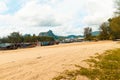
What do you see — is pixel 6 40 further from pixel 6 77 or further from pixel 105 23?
pixel 6 77

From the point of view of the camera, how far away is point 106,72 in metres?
14.5

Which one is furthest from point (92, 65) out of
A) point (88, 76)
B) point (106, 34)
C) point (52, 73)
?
point (106, 34)

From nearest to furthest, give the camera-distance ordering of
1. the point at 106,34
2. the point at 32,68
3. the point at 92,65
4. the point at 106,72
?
1. the point at 32,68
2. the point at 106,72
3. the point at 92,65
4. the point at 106,34

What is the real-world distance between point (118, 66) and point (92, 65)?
60.6 inches

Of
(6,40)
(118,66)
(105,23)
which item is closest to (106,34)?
(105,23)

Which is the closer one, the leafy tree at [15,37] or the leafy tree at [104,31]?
the leafy tree at [104,31]

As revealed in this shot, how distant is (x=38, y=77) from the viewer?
11758 mm

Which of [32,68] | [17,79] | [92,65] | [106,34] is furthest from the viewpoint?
[106,34]

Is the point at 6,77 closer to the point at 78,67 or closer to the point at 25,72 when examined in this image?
the point at 25,72

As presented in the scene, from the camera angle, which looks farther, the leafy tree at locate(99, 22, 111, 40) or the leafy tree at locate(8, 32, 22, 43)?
the leafy tree at locate(8, 32, 22, 43)

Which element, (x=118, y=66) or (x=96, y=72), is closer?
(x=96, y=72)

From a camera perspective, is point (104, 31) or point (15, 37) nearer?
point (104, 31)

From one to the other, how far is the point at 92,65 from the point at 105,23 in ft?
380

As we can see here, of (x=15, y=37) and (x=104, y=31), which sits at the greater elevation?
(x=104, y=31)
